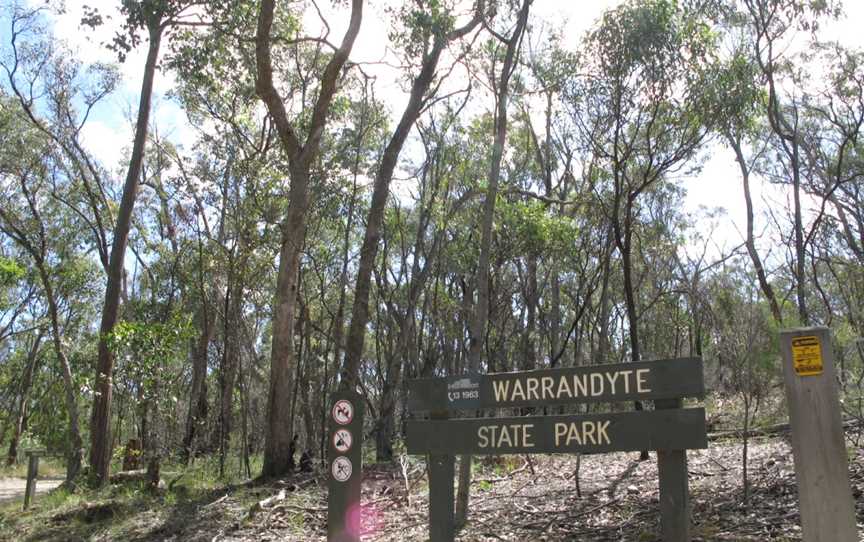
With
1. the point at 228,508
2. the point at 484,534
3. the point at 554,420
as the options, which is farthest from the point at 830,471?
the point at 228,508

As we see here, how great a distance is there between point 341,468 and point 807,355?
3.96 metres

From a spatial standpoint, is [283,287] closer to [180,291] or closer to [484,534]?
[484,534]

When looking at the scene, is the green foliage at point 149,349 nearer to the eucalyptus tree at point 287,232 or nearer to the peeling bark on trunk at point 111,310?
the peeling bark on trunk at point 111,310

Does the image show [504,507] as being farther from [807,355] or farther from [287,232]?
[287,232]

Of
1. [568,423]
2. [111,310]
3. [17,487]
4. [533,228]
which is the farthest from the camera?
[17,487]

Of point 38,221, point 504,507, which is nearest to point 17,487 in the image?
point 38,221

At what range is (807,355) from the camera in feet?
12.9

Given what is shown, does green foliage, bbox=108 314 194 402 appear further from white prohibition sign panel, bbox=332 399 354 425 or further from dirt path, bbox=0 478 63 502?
white prohibition sign panel, bbox=332 399 354 425

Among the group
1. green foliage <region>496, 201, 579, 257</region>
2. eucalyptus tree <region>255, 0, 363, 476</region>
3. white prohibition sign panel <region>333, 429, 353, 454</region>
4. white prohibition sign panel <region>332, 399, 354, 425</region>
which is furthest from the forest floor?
green foliage <region>496, 201, 579, 257</region>

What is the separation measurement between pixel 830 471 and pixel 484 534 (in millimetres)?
4209

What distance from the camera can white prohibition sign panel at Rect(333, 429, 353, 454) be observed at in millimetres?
6223

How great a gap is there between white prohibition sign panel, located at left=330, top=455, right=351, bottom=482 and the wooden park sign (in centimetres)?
65

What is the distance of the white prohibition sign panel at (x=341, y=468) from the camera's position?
618cm

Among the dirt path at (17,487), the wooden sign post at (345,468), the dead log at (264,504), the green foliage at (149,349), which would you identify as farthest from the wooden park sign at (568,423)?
the dirt path at (17,487)
